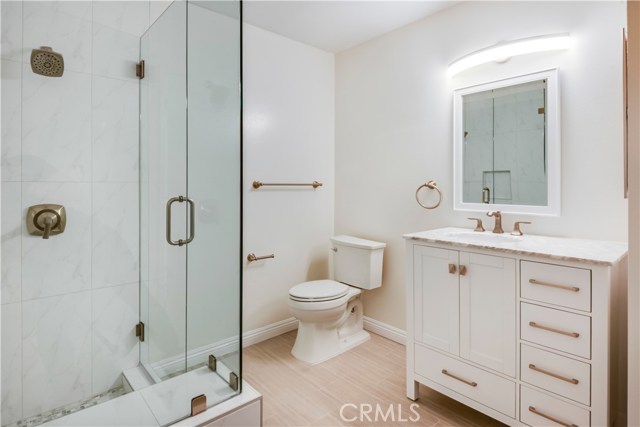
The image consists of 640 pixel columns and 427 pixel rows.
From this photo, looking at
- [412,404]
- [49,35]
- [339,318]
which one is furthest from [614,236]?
[49,35]

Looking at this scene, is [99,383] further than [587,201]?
Yes

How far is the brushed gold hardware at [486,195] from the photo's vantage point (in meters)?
2.14

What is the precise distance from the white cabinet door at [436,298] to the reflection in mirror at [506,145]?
0.62 meters

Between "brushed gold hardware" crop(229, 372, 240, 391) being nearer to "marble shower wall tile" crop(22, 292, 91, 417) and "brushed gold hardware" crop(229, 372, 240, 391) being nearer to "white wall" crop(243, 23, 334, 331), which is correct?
"marble shower wall tile" crop(22, 292, 91, 417)

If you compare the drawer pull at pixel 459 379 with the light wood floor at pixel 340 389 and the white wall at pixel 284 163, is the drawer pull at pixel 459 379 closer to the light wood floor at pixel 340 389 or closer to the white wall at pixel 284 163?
the light wood floor at pixel 340 389

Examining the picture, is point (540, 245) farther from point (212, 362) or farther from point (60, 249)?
point (60, 249)

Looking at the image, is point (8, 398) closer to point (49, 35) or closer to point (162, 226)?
point (162, 226)

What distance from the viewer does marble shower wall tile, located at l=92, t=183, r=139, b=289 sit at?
190cm

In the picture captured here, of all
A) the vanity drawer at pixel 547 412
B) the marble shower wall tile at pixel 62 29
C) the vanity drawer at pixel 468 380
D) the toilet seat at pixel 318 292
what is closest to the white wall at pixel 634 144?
the vanity drawer at pixel 547 412

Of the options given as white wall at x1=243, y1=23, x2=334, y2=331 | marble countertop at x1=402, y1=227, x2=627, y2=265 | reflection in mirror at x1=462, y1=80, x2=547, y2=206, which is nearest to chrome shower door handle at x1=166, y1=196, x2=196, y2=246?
white wall at x1=243, y1=23, x2=334, y2=331

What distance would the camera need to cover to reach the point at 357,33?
269 cm

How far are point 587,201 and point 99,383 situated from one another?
2744mm

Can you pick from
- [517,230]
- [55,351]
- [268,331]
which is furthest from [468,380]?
[55,351]

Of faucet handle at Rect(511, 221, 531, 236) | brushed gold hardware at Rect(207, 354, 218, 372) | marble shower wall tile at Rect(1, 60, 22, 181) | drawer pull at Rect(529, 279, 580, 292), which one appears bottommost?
brushed gold hardware at Rect(207, 354, 218, 372)
